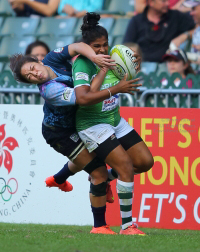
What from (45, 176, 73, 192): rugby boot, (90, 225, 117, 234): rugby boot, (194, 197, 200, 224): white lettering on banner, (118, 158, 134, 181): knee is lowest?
(194, 197, 200, 224): white lettering on banner

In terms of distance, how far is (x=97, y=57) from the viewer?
4.96m

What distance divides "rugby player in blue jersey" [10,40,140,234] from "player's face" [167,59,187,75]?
3564 millimetres

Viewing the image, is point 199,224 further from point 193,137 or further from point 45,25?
point 45,25

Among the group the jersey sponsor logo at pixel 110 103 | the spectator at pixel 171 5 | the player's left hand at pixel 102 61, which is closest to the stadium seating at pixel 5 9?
the spectator at pixel 171 5

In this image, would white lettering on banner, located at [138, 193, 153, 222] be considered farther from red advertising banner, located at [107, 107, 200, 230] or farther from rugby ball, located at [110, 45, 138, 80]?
rugby ball, located at [110, 45, 138, 80]

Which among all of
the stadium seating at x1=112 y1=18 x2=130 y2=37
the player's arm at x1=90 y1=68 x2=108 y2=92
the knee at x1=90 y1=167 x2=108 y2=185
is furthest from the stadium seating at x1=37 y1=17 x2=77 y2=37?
the player's arm at x1=90 y1=68 x2=108 y2=92

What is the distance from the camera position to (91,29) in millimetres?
5211

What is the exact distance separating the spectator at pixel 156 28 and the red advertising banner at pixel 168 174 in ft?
9.73

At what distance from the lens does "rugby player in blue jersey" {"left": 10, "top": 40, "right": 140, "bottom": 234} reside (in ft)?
16.6

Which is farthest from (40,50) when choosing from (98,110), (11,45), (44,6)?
(98,110)

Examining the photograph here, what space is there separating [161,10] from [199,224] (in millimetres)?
4349

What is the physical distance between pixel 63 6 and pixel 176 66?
395 centimetres

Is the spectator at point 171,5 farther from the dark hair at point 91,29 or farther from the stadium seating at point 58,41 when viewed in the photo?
the dark hair at point 91,29

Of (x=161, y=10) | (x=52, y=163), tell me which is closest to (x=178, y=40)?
(x=161, y=10)
